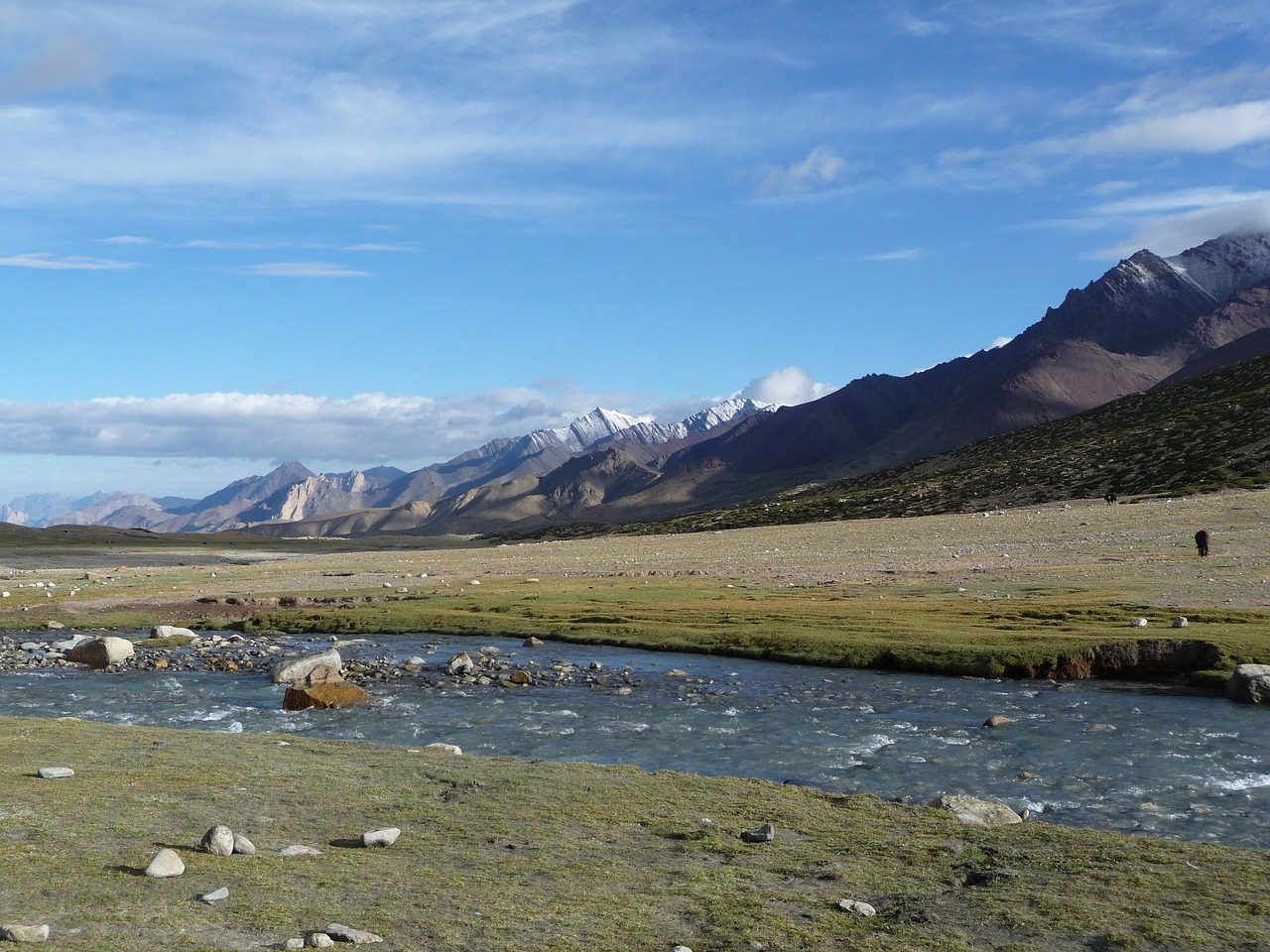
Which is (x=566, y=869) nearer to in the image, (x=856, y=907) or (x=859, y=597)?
(x=856, y=907)

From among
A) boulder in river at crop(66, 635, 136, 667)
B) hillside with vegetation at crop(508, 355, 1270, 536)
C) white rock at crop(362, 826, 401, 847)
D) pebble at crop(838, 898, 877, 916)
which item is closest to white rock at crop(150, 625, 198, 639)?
boulder in river at crop(66, 635, 136, 667)

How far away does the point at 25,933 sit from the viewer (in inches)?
407

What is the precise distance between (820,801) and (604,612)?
117 feet

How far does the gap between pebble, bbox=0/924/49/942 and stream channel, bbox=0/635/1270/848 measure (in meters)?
14.3

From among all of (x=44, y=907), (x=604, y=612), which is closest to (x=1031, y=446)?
(x=604, y=612)

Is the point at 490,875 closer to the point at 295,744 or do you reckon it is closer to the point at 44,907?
the point at 44,907

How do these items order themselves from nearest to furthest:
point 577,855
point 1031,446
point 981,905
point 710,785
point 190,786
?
point 981,905 < point 577,855 < point 190,786 < point 710,785 < point 1031,446

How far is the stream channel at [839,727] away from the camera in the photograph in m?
20.4

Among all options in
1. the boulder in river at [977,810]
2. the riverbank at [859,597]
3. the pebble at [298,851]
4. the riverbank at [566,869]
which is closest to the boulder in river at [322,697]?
the riverbank at [566,869]

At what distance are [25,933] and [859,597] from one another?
4899 centimetres

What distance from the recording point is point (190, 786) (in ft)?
57.9

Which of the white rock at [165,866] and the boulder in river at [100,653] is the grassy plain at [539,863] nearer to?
the white rock at [165,866]

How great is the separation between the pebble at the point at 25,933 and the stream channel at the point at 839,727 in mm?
14270

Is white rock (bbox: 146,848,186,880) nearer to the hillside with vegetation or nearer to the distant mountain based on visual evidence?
the hillside with vegetation
